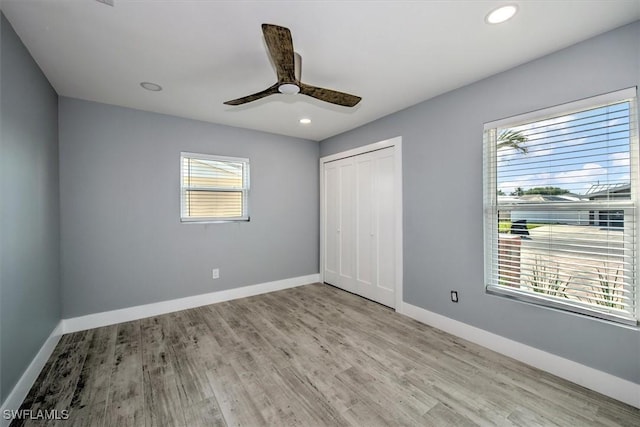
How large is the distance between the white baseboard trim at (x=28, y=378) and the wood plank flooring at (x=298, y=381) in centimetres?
6

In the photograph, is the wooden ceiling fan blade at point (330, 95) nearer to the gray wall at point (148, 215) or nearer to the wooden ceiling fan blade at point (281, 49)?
the wooden ceiling fan blade at point (281, 49)

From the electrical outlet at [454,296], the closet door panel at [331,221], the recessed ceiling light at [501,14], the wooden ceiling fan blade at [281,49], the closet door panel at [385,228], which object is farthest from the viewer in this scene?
the closet door panel at [331,221]

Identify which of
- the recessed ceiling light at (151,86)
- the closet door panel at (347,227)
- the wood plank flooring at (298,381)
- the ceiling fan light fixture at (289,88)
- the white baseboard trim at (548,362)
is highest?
the recessed ceiling light at (151,86)

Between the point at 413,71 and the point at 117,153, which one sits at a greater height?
the point at 413,71

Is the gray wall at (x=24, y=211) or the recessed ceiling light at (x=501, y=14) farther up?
the recessed ceiling light at (x=501, y=14)

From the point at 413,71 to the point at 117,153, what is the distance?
3.32 m

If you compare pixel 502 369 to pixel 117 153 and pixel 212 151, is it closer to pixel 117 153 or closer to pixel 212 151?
pixel 212 151

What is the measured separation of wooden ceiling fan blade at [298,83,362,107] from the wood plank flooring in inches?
86.7

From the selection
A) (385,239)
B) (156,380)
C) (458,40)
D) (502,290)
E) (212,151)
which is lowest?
(156,380)

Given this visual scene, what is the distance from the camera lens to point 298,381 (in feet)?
6.75

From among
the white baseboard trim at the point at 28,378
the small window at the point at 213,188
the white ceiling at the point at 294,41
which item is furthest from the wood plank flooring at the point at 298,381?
the white ceiling at the point at 294,41

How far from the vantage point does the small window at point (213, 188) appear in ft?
11.8

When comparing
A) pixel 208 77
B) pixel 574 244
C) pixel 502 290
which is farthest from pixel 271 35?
pixel 502 290

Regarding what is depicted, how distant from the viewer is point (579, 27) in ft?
5.97
